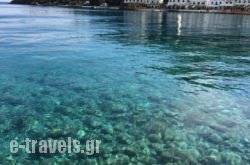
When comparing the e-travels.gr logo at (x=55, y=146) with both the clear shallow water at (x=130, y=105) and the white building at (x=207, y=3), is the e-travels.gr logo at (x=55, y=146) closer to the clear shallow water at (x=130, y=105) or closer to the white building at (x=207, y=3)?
the clear shallow water at (x=130, y=105)

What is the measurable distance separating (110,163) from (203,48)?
30.3 metres

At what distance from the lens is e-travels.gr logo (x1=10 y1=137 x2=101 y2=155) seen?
12.8 m

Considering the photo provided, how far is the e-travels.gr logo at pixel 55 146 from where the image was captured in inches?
503

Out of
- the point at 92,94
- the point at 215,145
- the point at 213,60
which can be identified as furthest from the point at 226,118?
the point at 213,60

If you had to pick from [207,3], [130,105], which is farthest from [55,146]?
[207,3]

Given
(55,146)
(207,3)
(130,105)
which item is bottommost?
(55,146)

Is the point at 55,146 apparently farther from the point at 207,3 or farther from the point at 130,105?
the point at 207,3

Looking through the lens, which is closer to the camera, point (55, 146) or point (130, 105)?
point (55, 146)

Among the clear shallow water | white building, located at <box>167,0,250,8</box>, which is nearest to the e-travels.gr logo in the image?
the clear shallow water

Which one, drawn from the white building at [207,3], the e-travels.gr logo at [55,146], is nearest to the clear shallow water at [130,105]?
the e-travels.gr logo at [55,146]

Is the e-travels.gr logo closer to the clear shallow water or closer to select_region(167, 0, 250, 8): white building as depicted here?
the clear shallow water

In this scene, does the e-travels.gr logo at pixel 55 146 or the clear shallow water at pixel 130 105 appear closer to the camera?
the e-travels.gr logo at pixel 55 146

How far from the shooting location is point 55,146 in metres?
13.1

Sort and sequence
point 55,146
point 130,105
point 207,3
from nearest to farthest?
point 55,146 → point 130,105 → point 207,3
